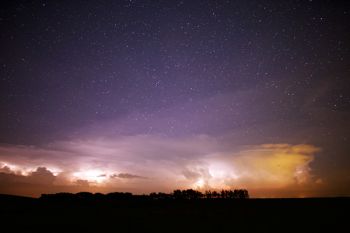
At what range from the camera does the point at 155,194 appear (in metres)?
80.7

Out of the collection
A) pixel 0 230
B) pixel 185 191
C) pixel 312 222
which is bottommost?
pixel 0 230

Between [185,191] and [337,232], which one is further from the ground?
[185,191]

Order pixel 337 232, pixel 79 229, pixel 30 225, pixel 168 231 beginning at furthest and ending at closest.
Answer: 1. pixel 30 225
2. pixel 79 229
3. pixel 168 231
4. pixel 337 232

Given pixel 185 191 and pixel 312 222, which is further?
pixel 185 191

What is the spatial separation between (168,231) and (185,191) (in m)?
77.8

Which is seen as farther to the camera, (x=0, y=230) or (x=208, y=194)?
(x=208, y=194)

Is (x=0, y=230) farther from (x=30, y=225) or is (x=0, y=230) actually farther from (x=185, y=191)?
(x=185, y=191)

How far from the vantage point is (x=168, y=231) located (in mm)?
18922

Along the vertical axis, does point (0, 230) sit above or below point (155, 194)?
below

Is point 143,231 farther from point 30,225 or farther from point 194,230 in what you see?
point 30,225

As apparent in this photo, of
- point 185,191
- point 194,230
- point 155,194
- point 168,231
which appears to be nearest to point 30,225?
point 168,231

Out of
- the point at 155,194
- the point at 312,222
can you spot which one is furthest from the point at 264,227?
the point at 155,194

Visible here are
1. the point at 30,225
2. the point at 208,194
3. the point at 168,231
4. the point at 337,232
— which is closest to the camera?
the point at 337,232

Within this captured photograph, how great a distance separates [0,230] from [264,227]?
66.3 ft
